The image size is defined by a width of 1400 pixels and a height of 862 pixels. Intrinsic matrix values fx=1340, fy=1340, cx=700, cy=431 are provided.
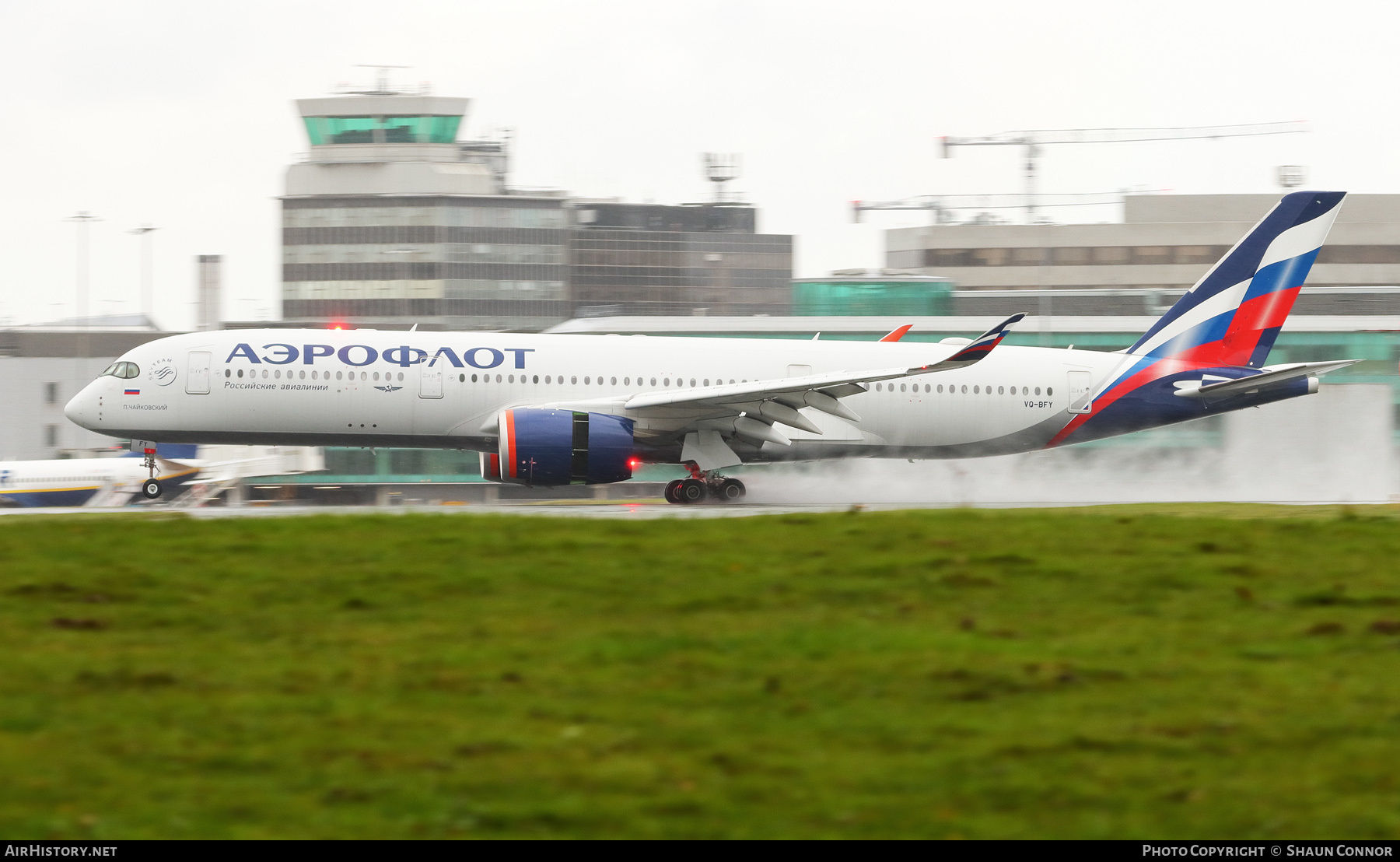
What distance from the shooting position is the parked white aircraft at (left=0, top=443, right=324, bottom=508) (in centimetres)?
3441

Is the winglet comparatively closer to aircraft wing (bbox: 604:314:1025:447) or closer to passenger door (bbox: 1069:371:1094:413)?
aircraft wing (bbox: 604:314:1025:447)

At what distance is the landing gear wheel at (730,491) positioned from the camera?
1065 inches

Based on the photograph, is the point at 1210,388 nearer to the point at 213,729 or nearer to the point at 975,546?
the point at 975,546

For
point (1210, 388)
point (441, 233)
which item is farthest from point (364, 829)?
point (441, 233)

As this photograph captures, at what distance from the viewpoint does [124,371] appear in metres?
25.8

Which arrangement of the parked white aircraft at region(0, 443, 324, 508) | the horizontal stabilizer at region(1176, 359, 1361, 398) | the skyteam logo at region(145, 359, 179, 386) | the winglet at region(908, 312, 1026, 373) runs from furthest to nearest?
the parked white aircraft at region(0, 443, 324, 508) → the horizontal stabilizer at region(1176, 359, 1361, 398) → the skyteam logo at region(145, 359, 179, 386) → the winglet at region(908, 312, 1026, 373)

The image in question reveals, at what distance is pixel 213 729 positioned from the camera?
295 inches

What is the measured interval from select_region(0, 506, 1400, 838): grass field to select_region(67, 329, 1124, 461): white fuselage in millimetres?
12020

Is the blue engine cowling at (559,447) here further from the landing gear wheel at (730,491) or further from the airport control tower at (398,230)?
the airport control tower at (398,230)

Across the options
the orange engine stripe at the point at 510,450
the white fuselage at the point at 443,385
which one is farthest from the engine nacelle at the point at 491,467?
the orange engine stripe at the point at 510,450

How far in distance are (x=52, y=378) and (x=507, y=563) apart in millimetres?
52993

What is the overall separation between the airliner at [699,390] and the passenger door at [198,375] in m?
0.03

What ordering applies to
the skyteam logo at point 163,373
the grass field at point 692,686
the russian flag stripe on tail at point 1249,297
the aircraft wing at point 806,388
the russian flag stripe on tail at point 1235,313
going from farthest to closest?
the russian flag stripe on tail at point 1249,297
the russian flag stripe on tail at point 1235,313
the skyteam logo at point 163,373
the aircraft wing at point 806,388
the grass field at point 692,686

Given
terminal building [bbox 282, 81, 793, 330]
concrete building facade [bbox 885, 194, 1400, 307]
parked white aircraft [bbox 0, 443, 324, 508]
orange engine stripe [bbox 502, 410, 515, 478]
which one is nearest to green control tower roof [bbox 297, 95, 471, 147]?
terminal building [bbox 282, 81, 793, 330]
